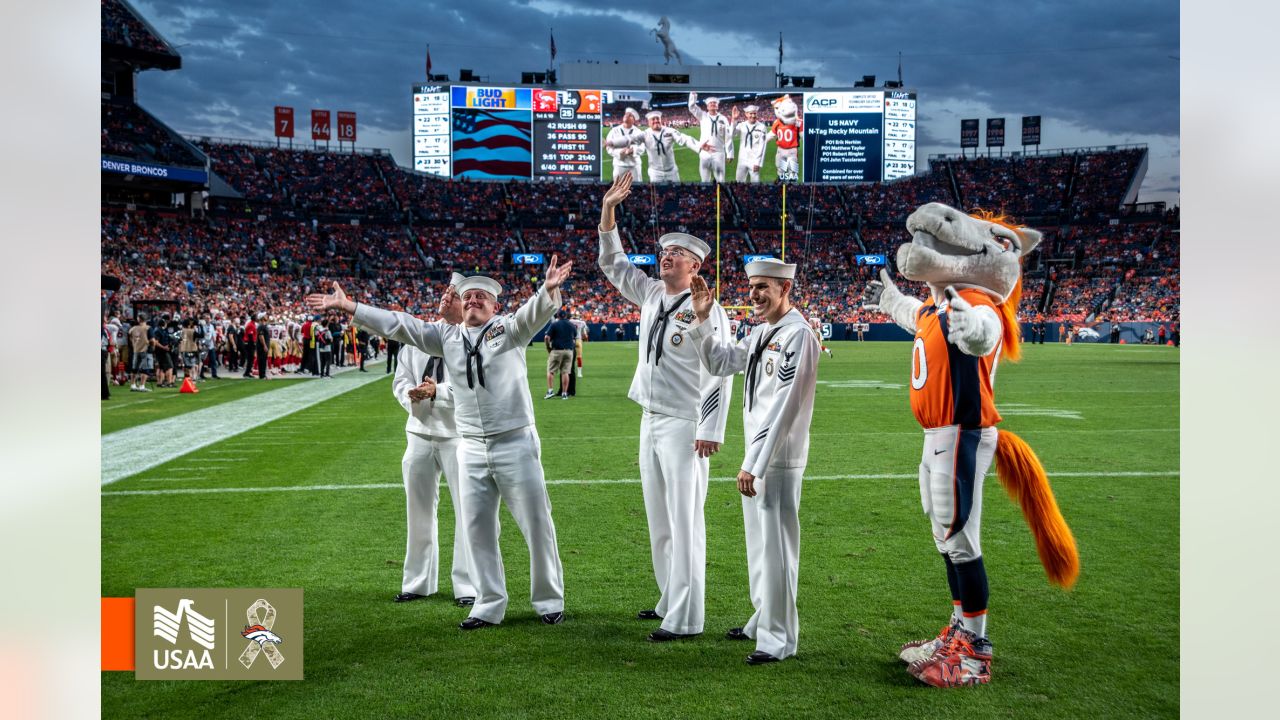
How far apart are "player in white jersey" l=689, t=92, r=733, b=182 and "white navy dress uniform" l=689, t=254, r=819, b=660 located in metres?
35.2

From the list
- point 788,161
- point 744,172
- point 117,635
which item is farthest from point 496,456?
point 788,161

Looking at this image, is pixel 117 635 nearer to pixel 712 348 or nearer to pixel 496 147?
pixel 712 348

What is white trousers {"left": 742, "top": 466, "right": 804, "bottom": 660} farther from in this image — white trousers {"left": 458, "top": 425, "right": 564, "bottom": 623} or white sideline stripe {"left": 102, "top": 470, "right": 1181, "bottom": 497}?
white sideline stripe {"left": 102, "top": 470, "right": 1181, "bottom": 497}

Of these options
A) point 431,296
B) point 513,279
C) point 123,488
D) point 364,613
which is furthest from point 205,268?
point 364,613

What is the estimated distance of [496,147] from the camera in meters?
42.3

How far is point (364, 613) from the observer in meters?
4.85

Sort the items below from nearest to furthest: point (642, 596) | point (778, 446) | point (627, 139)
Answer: point (778, 446) < point (642, 596) < point (627, 139)

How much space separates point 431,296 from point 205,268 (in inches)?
437

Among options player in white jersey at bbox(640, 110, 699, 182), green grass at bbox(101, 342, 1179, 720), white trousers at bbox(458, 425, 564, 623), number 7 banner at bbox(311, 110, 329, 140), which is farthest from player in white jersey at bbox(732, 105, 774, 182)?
white trousers at bbox(458, 425, 564, 623)

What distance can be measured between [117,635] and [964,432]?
3634 mm

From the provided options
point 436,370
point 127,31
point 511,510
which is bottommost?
point 511,510

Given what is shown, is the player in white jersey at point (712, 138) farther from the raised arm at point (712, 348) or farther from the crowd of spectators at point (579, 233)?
the raised arm at point (712, 348)

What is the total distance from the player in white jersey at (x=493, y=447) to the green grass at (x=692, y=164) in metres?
35.9
